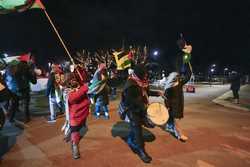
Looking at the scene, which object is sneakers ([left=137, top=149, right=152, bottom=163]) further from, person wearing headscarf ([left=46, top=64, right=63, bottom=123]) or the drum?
person wearing headscarf ([left=46, top=64, right=63, bottom=123])

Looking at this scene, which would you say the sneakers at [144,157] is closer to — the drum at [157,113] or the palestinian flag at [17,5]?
the drum at [157,113]

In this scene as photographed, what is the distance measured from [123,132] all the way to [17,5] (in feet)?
13.6

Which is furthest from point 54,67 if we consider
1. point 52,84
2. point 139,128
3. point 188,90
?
point 188,90

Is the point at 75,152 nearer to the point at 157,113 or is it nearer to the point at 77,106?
the point at 77,106

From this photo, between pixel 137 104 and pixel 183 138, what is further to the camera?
pixel 183 138

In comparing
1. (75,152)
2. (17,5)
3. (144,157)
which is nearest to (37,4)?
(17,5)

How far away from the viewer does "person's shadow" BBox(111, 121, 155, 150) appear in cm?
759

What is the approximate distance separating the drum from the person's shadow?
36.8 inches

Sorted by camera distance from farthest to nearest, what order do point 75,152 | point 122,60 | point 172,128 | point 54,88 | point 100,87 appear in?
1. point 122,60
2. point 100,87
3. point 54,88
4. point 172,128
5. point 75,152

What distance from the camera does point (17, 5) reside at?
734 cm

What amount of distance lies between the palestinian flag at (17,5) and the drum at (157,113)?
11.5 ft

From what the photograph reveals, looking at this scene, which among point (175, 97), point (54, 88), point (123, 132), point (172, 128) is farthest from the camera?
point (54, 88)

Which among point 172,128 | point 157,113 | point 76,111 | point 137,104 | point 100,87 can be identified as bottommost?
point 172,128

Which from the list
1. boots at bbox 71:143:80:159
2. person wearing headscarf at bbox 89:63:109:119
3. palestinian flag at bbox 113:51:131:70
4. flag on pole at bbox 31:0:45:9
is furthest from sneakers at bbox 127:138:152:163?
palestinian flag at bbox 113:51:131:70
